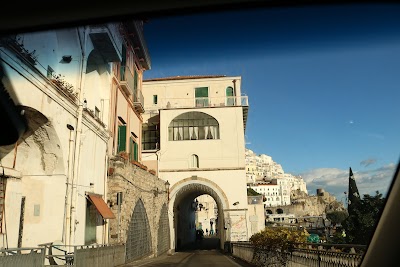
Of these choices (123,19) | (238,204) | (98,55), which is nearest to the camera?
(123,19)

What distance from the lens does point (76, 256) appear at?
33.4ft

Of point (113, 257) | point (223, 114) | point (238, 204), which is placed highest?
point (223, 114)

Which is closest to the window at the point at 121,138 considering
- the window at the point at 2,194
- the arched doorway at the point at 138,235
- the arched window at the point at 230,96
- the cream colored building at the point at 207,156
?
the arched doorway at the point at 138,235

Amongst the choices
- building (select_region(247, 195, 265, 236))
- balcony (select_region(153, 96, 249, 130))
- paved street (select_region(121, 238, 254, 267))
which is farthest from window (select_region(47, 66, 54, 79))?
building (select_region(247, 195, 265, 236))

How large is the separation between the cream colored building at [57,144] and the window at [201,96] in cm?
1895

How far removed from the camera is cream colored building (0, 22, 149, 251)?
29.7ft

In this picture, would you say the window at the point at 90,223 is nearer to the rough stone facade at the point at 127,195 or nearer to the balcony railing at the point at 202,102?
the rough stone facade at the point at 127,195

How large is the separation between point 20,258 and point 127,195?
838cm

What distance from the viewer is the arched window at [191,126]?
31.7 m

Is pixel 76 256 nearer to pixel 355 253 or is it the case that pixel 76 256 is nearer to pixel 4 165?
pixel 4 165

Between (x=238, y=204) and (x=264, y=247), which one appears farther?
(x=238, y=204)

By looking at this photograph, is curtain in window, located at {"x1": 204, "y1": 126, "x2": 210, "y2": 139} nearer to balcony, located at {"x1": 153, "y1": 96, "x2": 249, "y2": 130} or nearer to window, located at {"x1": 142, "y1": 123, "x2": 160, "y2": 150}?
balcony, located at {"x1": 153, "y1": 96, "x2": 249, "y2": 130}

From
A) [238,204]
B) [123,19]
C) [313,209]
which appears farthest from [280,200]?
[123,19]

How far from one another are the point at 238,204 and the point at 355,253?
78.8 feet
